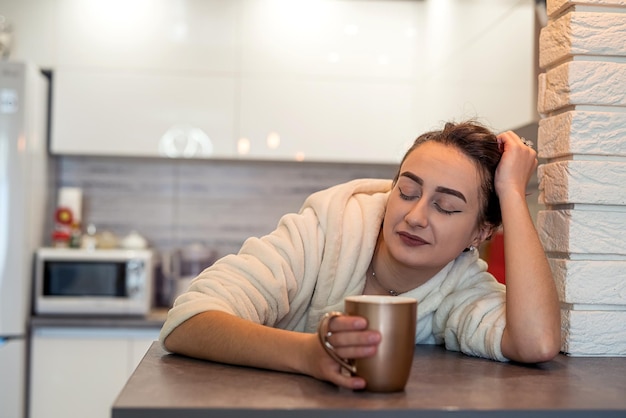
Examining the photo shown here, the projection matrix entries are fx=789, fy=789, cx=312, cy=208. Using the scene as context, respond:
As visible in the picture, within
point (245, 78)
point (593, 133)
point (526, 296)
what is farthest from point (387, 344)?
point (245, 78)

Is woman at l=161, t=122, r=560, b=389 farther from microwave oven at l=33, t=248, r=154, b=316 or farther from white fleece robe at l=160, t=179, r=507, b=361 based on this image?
microwave oven at l=33, t=248, r=154, b=316

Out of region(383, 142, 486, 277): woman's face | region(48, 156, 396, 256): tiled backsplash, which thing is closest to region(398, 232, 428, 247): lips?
region(383, 142, 486, 277): woman's face

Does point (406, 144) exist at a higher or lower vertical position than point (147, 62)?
lower

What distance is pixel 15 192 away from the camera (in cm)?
306

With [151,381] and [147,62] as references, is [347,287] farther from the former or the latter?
[147,62]

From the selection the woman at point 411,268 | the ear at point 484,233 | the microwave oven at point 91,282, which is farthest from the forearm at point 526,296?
the microwave oven at point 91,282

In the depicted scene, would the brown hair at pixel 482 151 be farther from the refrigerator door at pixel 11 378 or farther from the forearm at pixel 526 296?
the refrigerator door at pixel 11 378

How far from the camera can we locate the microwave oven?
3146 mm

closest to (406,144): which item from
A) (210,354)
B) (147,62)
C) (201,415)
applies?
(147,62)

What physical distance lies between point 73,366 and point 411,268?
2101mm

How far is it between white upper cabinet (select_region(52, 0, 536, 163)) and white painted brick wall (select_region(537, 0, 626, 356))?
1938 millimetres

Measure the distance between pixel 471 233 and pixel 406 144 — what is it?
2.13 metres

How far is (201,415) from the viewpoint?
0.80 metres

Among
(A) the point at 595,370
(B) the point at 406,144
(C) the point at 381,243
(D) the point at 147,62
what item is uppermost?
(D) the point at 147,62
